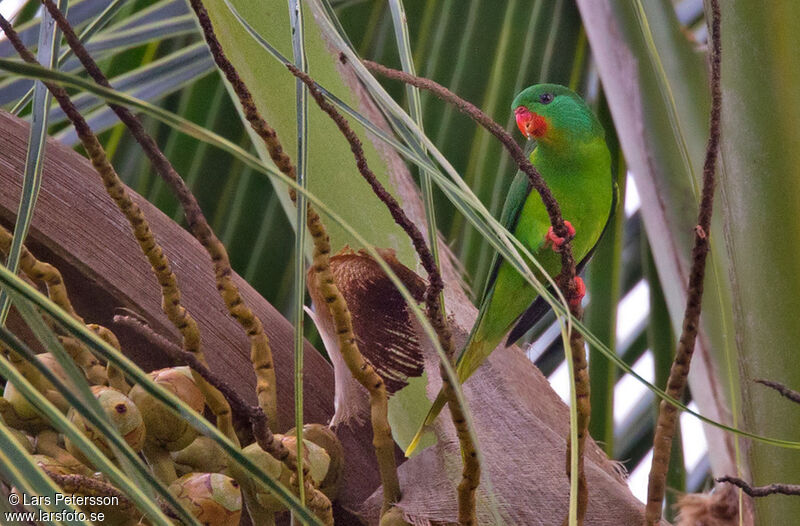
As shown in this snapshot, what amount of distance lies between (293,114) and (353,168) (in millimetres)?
64

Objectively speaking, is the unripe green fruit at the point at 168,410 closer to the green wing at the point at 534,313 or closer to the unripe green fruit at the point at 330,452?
the unripe green fruit at the point at 330,452

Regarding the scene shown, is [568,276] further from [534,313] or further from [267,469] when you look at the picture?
[534,313]

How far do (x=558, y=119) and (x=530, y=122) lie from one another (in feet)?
0.10

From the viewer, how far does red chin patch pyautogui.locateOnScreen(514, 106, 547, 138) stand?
0.85 m

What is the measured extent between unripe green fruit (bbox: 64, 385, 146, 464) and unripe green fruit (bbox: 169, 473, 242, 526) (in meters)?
0.03

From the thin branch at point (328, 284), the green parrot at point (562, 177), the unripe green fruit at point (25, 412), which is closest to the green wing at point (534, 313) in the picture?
the green parrot at point (562, 177)

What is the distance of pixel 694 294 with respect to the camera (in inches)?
12.9

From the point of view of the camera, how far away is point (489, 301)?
755 mm

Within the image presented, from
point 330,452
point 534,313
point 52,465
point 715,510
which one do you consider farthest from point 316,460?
point 534,313

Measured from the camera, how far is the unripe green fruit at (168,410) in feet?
1.36

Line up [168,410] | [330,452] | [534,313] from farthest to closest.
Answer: [534,313]
[330,452]
[168,410]

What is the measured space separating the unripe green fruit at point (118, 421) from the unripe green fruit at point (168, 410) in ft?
0.04

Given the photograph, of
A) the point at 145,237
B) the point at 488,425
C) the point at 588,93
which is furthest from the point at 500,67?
the point at 145,237

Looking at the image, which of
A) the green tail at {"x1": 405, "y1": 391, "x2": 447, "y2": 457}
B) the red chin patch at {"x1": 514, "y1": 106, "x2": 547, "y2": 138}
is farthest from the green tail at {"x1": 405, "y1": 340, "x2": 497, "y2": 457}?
the red chin patch at {"x1": 514, "y1": 106, "x2": 547, "y2": 138}
